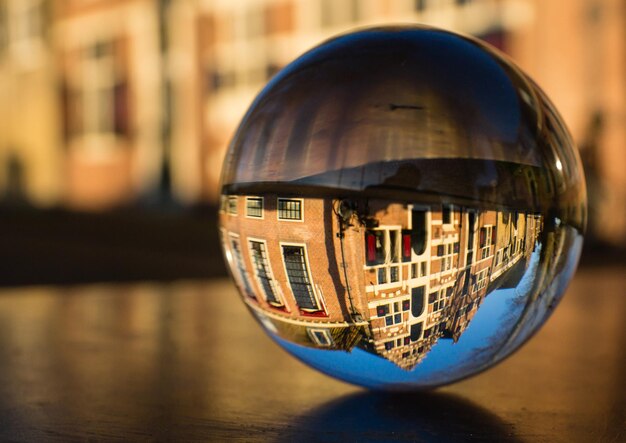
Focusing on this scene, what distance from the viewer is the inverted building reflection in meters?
1.37

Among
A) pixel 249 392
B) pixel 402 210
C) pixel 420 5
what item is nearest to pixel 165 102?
pixel 420 5

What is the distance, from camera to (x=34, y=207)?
62.6 ft

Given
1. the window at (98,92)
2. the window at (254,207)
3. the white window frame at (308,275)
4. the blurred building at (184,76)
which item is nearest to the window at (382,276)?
the white window frame at (308,275)

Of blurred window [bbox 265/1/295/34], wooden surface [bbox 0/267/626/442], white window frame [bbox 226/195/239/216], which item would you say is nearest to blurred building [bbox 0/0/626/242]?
blurred window [bbox 265/1/295/34]

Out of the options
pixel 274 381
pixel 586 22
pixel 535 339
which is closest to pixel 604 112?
pixel 586 22

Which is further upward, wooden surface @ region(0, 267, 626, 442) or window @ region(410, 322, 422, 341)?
window @ region(410, 322, 422, 341)

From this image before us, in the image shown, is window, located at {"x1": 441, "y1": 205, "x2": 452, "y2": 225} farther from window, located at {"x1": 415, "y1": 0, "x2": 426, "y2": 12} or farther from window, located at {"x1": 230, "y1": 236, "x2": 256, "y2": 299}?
window, located at {"x1": 415, "y1": 0, "x2": 426, "y2": 12}

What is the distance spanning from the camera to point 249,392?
170 cm

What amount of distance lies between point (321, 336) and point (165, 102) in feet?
46.9

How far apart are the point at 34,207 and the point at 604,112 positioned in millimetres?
13392

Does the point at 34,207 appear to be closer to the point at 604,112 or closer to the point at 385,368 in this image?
the point at 604,112

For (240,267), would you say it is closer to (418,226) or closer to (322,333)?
(322,333)

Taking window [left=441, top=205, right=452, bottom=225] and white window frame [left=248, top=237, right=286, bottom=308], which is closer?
window [left=441, top=205, right=452, bottom=225]

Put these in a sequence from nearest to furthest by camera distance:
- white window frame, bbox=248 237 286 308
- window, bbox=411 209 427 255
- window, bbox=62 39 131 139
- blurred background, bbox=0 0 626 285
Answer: window, bbox=411 209 427 255 < white window frame, bbox=248 237 286 308 < blurred background, bbox=0 0 626 285 < window, bbox=62 39 131 139
